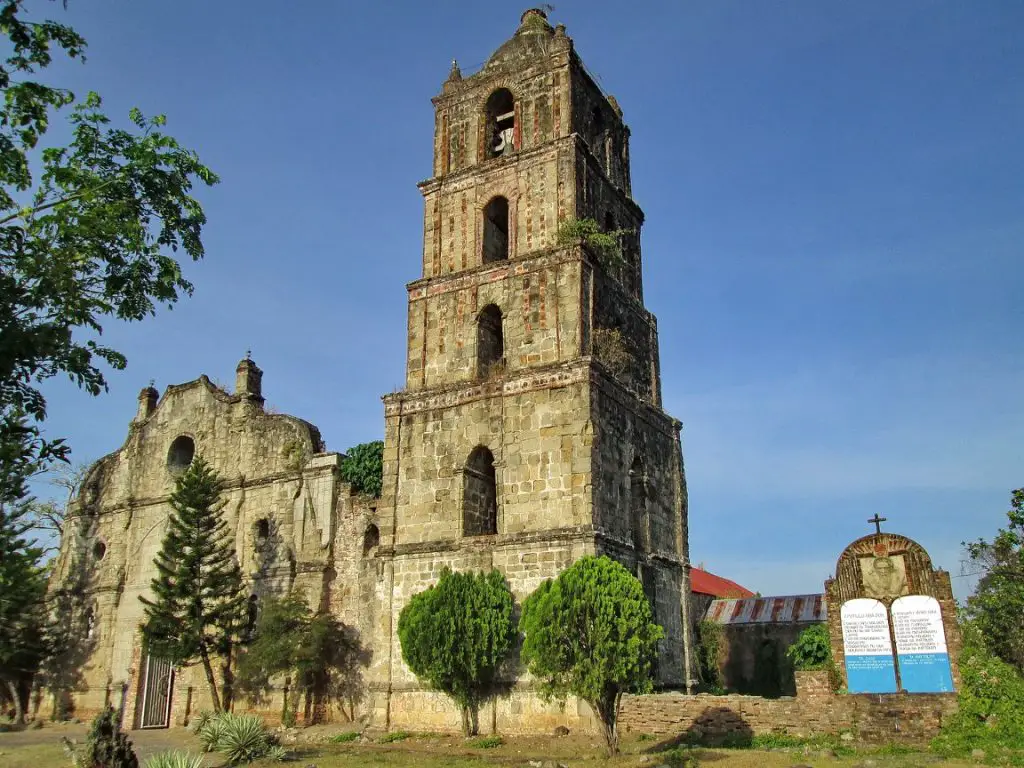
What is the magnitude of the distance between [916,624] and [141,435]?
22.6 metres

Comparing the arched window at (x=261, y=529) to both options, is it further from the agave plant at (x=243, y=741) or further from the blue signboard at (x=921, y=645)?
the blue signboard at (x=921, y=645)

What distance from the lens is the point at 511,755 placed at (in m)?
15.5

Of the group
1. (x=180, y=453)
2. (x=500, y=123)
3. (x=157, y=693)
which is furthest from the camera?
(x=180, y=453)

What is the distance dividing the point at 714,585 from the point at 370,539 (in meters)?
25.6

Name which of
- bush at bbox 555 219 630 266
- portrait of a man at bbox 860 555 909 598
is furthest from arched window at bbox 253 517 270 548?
portrait of a man at bbox 860 555 909 598

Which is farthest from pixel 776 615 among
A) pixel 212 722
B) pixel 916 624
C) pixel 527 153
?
pixel 212 722

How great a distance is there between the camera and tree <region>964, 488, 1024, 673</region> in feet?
74.5

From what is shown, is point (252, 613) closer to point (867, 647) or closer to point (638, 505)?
point (638, 505)

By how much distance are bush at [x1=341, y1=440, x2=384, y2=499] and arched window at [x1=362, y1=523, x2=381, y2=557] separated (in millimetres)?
2766

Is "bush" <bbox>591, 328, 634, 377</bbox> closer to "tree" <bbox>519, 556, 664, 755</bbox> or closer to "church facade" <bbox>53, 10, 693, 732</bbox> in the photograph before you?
"church facade" <bbox>53, 10, 693, 732</bbox>

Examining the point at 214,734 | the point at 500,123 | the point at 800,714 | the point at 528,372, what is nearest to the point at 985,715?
the point at 800,714

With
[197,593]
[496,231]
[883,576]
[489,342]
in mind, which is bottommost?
[883,576]

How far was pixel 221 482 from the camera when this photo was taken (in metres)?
25.1

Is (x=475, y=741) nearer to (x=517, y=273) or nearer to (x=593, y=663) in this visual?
(x=593, y=663)
